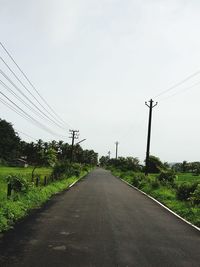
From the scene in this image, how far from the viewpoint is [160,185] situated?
31.8 metres

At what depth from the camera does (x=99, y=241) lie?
10.1 m

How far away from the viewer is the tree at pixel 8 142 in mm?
103500

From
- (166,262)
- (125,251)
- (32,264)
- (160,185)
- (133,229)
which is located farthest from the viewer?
(160,185)

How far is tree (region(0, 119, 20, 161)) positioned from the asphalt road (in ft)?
297

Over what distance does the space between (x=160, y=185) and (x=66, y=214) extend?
17.6m

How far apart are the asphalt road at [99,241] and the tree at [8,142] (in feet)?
297

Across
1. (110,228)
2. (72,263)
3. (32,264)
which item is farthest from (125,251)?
(110,228)

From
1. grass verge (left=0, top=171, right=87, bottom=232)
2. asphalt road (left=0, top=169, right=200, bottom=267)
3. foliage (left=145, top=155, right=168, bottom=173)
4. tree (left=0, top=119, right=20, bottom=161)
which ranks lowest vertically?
asphalt road (left=0, top=169, right=200, bottom=267)

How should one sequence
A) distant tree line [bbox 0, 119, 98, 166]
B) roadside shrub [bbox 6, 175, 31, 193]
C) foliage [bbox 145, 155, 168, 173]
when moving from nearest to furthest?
roadside shrub [bbox 6, 175, 31, 193]
distant tree line [bbox 0, 119, 98, 166]
foliage [bbox 145, 155, 168, 173]

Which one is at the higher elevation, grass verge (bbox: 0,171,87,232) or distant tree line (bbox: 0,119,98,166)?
distant tree line (bbox: 0,119,98,166)

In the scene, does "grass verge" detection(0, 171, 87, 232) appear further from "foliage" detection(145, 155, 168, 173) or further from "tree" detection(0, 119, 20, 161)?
"tree" detection(0, 119, 20, 161)

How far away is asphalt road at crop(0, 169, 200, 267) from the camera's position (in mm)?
8117

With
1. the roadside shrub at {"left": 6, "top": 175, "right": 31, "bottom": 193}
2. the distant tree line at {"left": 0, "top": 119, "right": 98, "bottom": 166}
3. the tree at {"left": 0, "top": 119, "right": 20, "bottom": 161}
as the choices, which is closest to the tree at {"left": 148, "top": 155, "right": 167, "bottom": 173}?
the distant tree line at {"left": 0, "top": 119, "right": 98, "bottom": 166}

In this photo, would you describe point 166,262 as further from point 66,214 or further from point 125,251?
point 66,214
